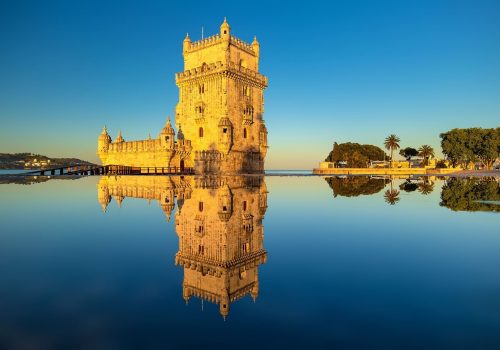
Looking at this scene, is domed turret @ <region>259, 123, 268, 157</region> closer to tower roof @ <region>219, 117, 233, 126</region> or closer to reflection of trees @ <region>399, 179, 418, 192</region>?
tower roof @ <region>219, 117, 233, 126</region>

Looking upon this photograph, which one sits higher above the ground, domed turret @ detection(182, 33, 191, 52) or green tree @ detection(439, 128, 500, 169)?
domed turret @ detection(182, 33, 191, 52)

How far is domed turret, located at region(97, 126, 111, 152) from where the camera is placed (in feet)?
184

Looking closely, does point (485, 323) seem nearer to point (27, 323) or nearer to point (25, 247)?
point (27, 323)

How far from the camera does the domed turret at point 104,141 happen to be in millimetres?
56062

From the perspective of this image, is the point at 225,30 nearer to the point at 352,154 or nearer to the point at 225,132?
the point at 225,132

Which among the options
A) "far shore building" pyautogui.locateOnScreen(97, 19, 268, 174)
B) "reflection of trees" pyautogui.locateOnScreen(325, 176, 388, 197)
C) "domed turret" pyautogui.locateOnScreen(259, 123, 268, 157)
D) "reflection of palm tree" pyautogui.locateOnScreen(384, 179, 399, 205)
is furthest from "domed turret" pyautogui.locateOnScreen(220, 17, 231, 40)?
"reflection of palm tree" pyautogui.locateOnScreen(384, 179, 399, 205)

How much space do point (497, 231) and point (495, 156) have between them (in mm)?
73700

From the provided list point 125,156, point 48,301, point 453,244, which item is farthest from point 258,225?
point 125,156

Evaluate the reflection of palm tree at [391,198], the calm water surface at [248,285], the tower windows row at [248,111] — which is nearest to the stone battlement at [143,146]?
the tower windows row at [248,111]

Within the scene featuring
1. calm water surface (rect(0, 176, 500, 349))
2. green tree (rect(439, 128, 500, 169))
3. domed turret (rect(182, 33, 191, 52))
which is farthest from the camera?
green tree (rect(439, 128, 500, 169))

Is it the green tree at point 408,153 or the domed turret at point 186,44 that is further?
the green tree at point 408,153

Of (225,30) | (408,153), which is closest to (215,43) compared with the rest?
(225,30)

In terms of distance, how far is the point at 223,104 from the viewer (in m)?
43.2

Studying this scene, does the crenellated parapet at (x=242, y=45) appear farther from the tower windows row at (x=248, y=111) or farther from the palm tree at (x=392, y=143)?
the palm tree at (x=392, y=143)
